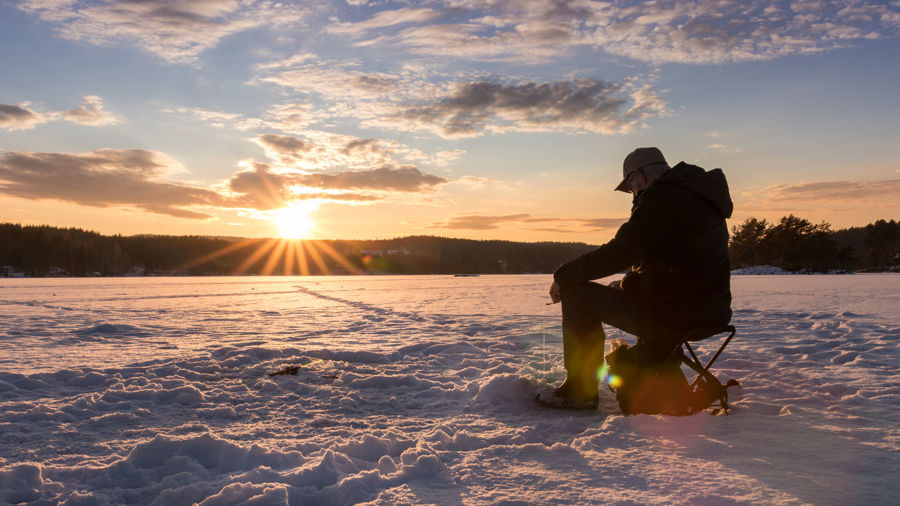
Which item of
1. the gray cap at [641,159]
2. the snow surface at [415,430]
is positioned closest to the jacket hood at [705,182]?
the gray cap at [641,159]

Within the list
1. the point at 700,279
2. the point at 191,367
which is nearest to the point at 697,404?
the point at 700,279

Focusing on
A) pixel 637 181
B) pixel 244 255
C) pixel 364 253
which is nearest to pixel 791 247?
pixel 637 181

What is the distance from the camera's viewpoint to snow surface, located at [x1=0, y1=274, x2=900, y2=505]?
207cm

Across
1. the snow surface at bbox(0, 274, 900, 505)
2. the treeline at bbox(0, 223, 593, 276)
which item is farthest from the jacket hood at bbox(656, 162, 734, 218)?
the treeline at bbox(0, 223, 593, 276)

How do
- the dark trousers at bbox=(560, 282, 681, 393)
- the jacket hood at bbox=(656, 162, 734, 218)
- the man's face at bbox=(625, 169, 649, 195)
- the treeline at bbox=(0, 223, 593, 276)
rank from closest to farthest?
the jacket hood at bbox=(656, 162, 734, 218) → the dark trousers at bbox=(560, 282, 681, 393) → the man's face at bbox=(625, 169, 649, 195) → the treeline at bbox=(0, 223, 593, 276)

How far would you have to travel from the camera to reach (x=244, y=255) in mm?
127938

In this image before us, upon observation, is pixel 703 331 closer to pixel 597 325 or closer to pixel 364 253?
pixel 597 325

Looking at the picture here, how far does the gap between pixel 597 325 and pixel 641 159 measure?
3.98 ft

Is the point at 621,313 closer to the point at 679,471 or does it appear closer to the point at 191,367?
the point at 679,471

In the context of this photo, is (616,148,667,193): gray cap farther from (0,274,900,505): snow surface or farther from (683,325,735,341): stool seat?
(0,274,900,505): snow surface

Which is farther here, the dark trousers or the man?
the dark trousers

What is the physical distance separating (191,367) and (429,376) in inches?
96.7

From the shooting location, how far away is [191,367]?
4.74 meters

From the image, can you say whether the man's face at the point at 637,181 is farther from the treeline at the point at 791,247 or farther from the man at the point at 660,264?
the treeline at the point at 791,247
